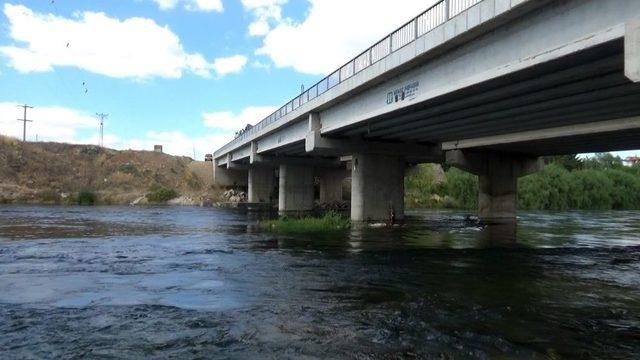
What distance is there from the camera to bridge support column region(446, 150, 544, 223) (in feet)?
170

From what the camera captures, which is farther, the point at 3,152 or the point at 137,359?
the point at 3,152

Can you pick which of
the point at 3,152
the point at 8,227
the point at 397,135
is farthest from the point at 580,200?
the point at 3,152

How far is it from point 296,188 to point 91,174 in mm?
53779

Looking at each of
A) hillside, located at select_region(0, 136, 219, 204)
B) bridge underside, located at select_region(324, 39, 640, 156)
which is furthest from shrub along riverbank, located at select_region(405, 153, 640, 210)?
hillside, located at select_region(0, 136, 219, 204)

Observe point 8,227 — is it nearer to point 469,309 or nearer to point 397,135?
point 397,135

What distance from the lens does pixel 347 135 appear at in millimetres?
39375

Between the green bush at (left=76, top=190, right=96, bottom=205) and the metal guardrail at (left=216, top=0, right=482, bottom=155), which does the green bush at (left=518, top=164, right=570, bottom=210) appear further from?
the green bush at (left=76, top=190, right=96, bottom=205)

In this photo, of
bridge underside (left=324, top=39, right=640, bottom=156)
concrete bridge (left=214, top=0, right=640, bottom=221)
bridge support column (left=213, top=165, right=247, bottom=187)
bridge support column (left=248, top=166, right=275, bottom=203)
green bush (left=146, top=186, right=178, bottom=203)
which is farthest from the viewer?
bridge support column (left=213, top=165, right=247, bottom=187)

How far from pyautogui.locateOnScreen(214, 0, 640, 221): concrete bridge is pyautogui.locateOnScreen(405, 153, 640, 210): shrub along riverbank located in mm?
25739

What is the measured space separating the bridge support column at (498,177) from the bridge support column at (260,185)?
1577 inches

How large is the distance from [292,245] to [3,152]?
93081mm

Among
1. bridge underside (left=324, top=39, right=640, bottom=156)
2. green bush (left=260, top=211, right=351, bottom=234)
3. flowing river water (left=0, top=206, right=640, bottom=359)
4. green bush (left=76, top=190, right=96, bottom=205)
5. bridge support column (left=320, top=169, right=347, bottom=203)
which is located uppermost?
bridge underside (left=324, top=39, right=640, bottom=156)

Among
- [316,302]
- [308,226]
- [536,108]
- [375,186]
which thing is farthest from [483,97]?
[375,186]

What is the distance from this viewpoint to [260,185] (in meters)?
86.0
